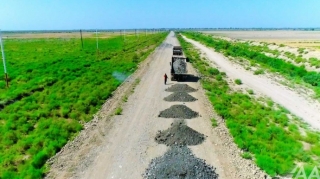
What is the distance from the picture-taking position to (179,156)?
11156 millimetres

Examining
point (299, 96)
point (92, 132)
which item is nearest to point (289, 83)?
point (299, 96)

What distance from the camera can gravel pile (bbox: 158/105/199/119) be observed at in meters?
16.4

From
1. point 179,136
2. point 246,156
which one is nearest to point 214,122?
point 179,136

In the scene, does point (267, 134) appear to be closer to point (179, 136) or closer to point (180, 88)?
point (179, 136)

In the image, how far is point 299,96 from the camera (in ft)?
76.6

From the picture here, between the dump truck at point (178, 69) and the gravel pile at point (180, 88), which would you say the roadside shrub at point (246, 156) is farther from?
the dump truck at point (178, 69)

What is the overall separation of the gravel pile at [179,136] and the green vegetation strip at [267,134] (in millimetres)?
2126

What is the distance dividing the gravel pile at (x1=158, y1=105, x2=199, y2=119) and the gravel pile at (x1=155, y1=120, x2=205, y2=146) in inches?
96.1

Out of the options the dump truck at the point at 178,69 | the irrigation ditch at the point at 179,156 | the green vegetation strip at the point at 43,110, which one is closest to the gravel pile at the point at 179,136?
the irrigation ditch at the point at 179,156

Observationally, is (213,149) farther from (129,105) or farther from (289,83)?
(289,83)

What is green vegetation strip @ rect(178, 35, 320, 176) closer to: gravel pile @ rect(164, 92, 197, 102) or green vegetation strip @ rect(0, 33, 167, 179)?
gravel pile @ rect(164, 92, 197, 102)

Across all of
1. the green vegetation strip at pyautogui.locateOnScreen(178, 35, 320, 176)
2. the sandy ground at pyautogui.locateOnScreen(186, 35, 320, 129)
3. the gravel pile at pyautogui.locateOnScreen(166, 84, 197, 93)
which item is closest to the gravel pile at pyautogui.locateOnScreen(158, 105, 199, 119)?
the green vegetation strip at pyautogui.locateOnScreen(178, 35, 320, 176)

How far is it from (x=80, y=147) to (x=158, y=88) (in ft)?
41.4

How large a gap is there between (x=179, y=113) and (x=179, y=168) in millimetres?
6743
